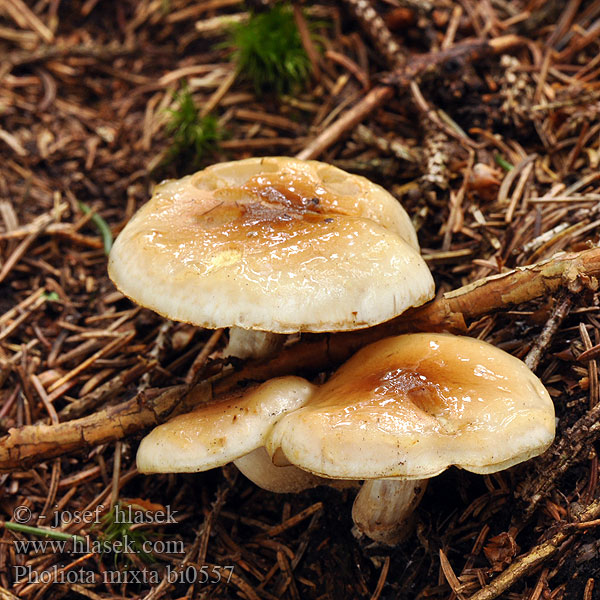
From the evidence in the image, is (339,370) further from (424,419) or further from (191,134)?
(191,134)

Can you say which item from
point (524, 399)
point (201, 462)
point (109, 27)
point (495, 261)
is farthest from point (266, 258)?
point (109, 27)

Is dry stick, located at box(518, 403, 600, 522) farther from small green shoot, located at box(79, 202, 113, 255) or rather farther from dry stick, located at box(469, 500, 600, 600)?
small green shoot, located at box(79, 202, 113, 255)

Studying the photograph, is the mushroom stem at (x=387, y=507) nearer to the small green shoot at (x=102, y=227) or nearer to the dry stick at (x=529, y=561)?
the dry stick at (x=529, y=561)

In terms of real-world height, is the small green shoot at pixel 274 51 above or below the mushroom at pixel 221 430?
above

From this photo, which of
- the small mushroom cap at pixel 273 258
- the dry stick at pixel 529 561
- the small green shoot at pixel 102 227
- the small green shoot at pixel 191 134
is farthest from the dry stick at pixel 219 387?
the small green shoot at pixel 191 134

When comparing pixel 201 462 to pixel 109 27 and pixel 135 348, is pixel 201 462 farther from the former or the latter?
pixel 109 27
